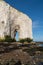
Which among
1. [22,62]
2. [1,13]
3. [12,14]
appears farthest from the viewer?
[12,14]

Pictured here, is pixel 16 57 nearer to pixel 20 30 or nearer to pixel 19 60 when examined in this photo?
pixel 19 60

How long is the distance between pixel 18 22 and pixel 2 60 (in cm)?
4025

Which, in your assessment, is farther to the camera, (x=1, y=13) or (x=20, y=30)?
(x=20, y=30)

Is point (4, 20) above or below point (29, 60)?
above

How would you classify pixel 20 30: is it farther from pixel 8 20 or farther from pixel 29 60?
pixel 29 60

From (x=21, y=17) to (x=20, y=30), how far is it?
3.20 meters

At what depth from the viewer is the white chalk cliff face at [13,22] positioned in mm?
44406

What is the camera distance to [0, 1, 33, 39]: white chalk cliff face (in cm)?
4441

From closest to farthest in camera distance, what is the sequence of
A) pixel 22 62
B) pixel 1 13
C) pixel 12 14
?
pixel 22 62 → pixel 1 13 → pixel 12 14

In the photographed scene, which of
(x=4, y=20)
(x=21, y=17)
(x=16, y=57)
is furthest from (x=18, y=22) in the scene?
(x=16, y=57)

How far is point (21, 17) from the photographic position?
49.1 m

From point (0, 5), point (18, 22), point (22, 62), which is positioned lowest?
point (22, 62)

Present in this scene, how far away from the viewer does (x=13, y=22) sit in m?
48.6

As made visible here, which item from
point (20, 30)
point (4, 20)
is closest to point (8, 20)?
point (4, 20)
